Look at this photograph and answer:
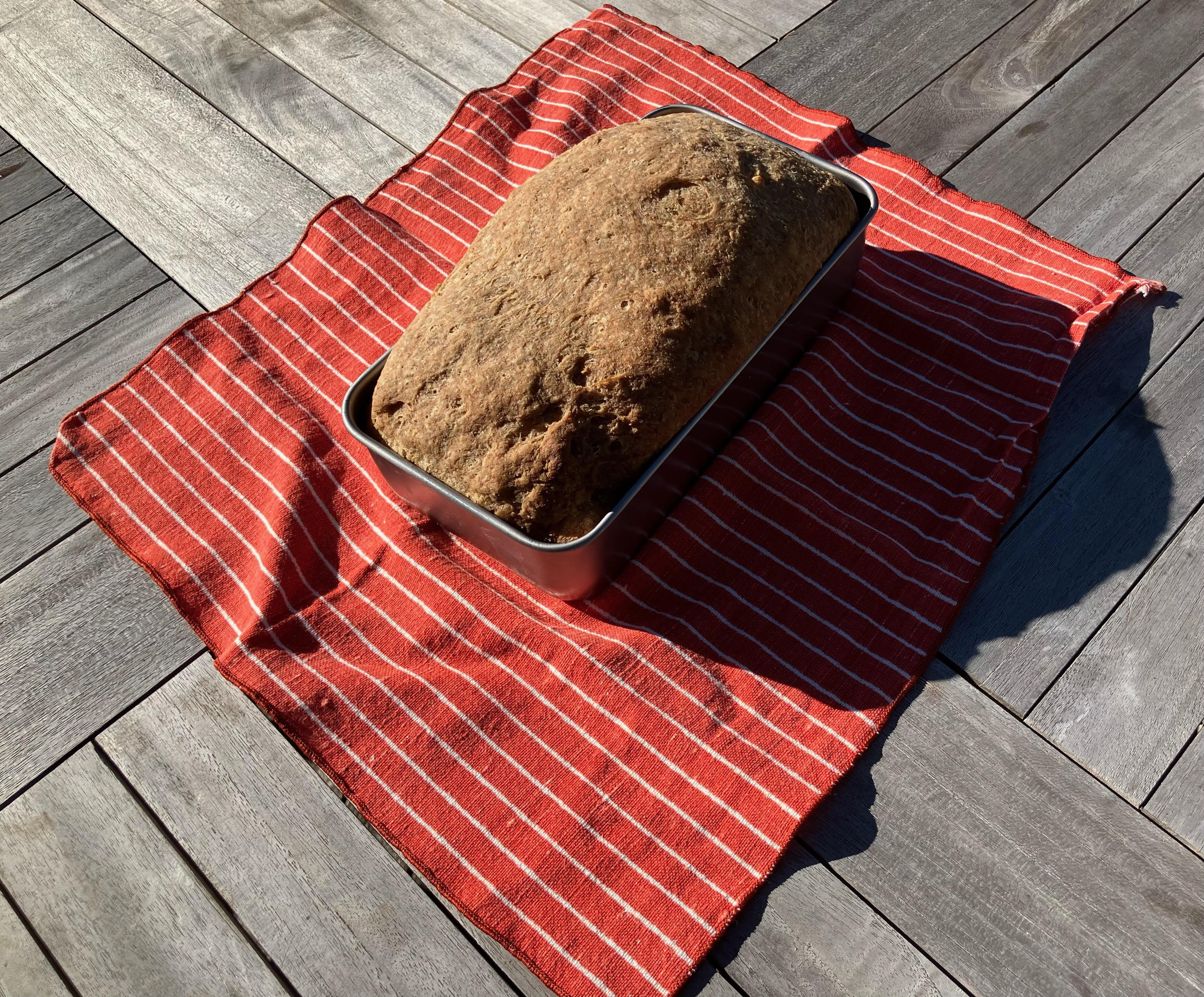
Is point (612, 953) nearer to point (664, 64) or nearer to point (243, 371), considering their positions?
Result: point (243, 371)

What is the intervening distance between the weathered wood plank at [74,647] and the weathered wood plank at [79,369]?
0.76 ft

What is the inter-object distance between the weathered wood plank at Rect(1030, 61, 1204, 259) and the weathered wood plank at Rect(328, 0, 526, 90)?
1.06m

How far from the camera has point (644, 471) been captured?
43.4 inches

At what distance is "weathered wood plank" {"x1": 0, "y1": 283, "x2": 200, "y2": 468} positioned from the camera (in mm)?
1454

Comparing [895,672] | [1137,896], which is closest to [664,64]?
[895,672]

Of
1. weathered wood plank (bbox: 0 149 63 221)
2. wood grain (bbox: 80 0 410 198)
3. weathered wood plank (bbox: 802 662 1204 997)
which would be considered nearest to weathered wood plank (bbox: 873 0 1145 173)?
wood grain (bbox: 80 0 410 198)

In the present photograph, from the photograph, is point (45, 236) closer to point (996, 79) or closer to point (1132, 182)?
point (996, 79)

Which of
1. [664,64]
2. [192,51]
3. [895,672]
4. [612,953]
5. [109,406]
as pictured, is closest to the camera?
[612,953]

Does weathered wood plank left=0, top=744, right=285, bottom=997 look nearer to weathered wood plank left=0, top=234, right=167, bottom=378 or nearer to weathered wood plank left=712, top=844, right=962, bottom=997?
weathered wood plank left=712, top=844, right=962, bottom=997

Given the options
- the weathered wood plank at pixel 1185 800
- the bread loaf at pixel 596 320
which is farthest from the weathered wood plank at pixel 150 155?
the weathered wood plank at pixel 1185 800

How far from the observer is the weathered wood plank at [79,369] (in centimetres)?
145

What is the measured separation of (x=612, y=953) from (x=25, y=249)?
1.53 meters

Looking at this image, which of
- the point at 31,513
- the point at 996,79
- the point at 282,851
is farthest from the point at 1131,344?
the point at 31,513

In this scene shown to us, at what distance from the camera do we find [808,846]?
1045 millimetres
